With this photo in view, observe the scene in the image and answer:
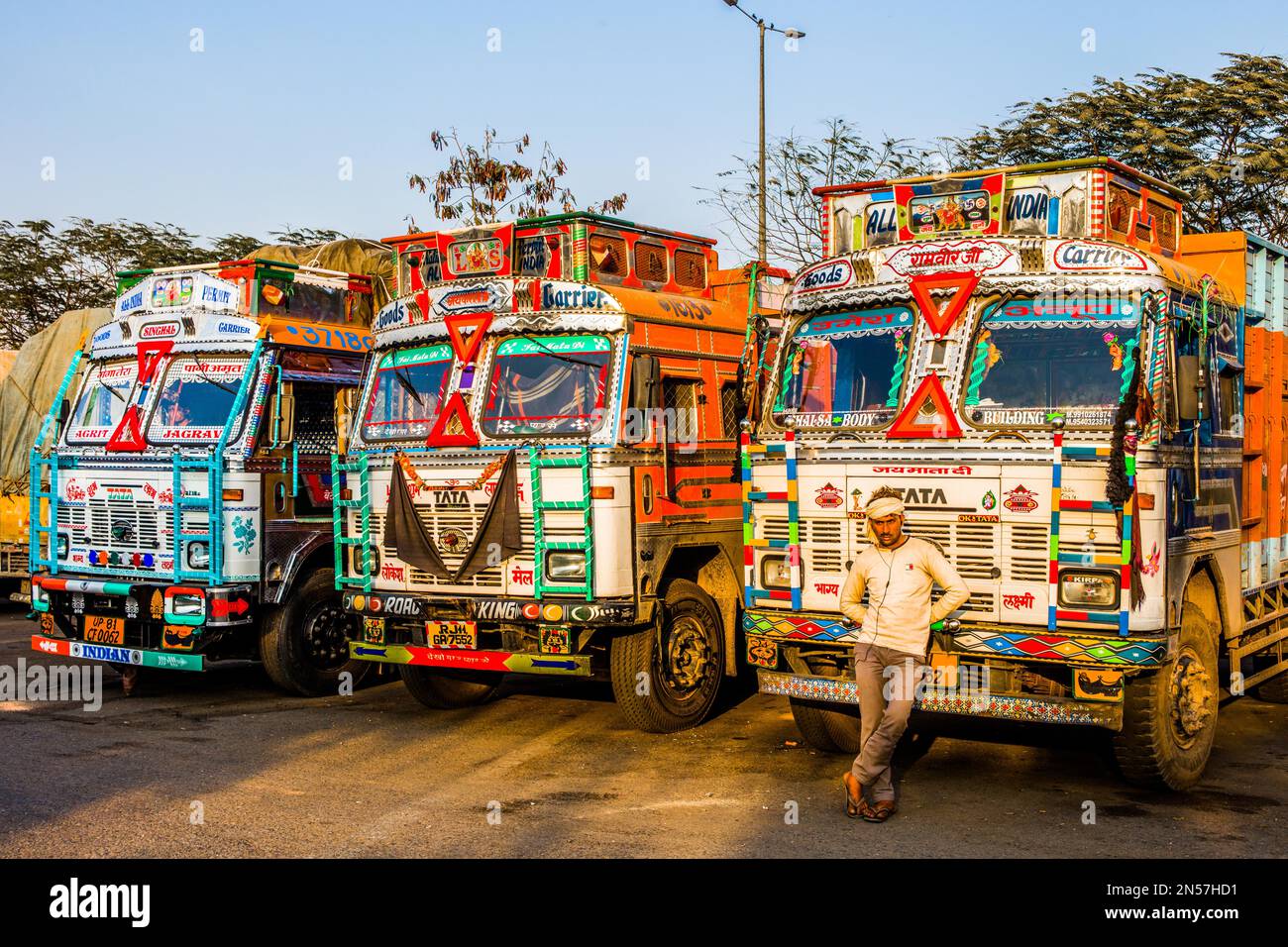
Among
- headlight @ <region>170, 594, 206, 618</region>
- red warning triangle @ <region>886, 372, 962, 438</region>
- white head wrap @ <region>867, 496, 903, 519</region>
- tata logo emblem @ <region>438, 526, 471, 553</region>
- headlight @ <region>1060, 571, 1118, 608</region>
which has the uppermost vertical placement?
red warning triangle @ <region>886, 372, 962, 438</region>

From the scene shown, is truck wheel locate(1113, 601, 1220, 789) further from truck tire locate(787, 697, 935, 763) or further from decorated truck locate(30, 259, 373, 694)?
decorated truck locate(30, 259, 373, 694)

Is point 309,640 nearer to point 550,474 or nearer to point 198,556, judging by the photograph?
point 198,556

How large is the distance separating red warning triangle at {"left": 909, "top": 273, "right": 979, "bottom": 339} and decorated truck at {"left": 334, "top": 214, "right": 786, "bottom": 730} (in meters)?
1.25

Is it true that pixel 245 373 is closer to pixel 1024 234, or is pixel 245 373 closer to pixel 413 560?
pixel 413 560

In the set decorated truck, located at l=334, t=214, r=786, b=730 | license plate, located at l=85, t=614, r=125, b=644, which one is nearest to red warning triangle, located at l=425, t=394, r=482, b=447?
decorated truck, located at l=334, t=214, r=786, b=730

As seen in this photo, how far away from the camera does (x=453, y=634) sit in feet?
32.6

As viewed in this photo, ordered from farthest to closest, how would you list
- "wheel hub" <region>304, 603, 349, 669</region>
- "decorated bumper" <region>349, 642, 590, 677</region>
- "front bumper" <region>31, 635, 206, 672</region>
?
"wheel hub" <region>304, 603, 349, 669</region>, "front bumper" <region>31, 635, 206, 672</region>, "decorated bumper" <region>349, 642, 590, 677</region>

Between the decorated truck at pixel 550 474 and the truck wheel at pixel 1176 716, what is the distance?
10.6 ft

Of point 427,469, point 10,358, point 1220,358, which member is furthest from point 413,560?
point 10,358

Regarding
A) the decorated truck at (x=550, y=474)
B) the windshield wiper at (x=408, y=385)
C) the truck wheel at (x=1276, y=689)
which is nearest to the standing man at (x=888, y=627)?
the decorated truck at (x=550, y=474)

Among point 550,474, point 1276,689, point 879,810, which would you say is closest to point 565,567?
point 550,474

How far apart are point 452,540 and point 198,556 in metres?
2.49

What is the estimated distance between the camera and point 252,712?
1106cm

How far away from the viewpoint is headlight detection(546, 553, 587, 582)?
9609 mm
